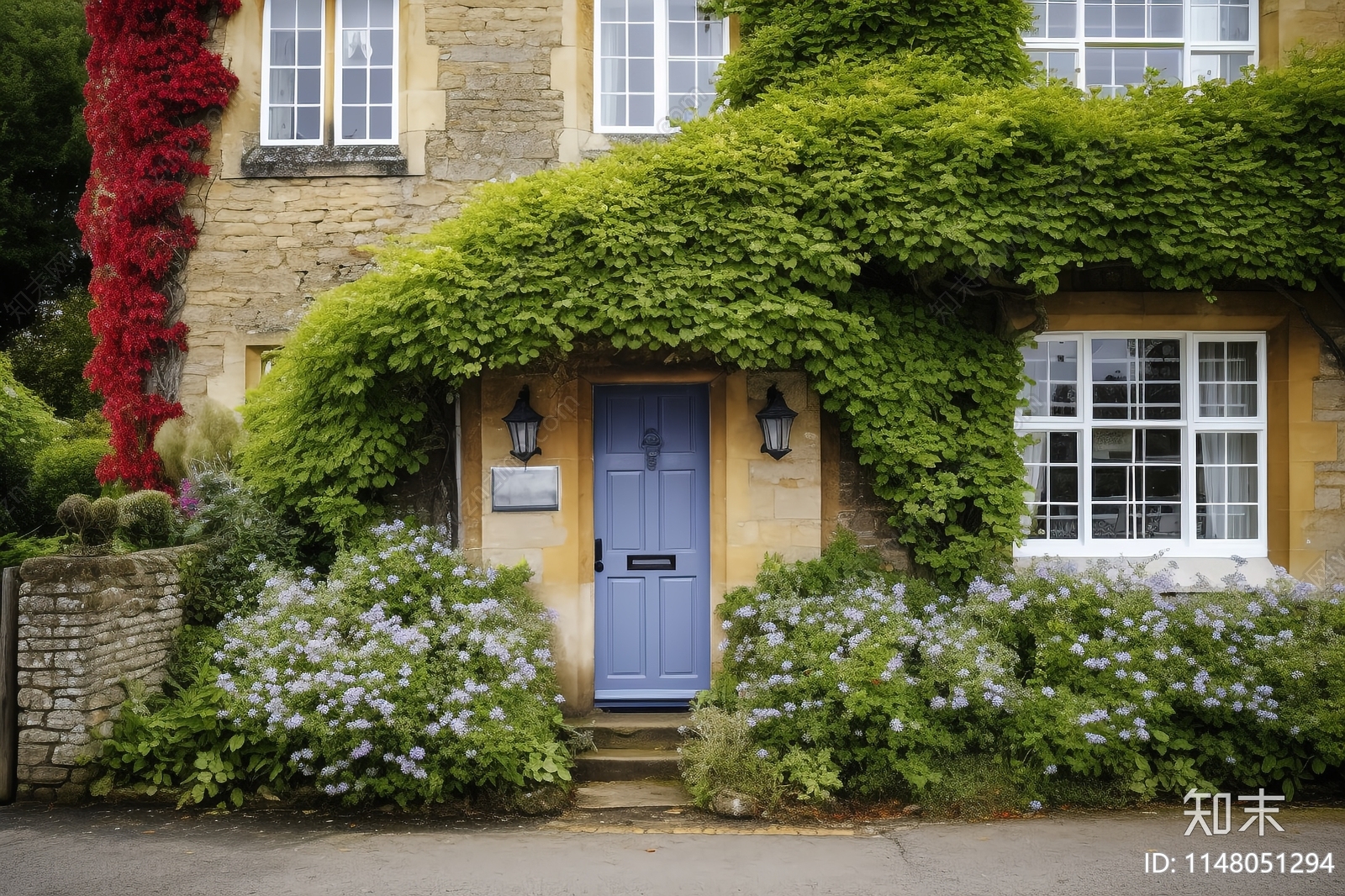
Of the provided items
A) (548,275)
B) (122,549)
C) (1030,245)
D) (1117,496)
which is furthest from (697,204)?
(122,549)

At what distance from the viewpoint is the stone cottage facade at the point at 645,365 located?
7711mm

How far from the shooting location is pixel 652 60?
28.8 feet

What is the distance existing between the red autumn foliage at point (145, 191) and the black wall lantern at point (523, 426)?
11.4 feet

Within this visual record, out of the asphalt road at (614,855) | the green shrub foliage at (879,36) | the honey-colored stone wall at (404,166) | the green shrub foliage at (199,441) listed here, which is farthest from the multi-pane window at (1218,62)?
the green shrub foliage at (199,441)

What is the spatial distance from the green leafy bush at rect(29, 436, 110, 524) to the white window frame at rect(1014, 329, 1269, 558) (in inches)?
379

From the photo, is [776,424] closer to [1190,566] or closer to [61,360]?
[1190,566]

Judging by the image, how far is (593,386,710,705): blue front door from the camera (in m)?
7.77

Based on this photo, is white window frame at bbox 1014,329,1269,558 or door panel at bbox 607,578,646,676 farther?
white window frame at bbox 1014,329,1269,558

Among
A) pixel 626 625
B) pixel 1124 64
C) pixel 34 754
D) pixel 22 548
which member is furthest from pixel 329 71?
pixel 1124 64

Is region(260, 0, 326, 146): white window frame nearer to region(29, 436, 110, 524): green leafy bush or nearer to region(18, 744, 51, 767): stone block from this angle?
region(29, 436, 110, 524): green leafy bush

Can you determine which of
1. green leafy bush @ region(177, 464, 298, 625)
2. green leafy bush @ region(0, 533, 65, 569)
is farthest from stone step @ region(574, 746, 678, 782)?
green leafy bush @ region(0, 533, 65, 569)

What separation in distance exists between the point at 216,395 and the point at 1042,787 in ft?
25.0

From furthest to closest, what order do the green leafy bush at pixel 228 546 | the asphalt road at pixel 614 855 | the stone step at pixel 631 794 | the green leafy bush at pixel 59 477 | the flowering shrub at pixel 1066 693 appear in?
the green leafy bush at pixel 59 477, the green leafy bush at pixel 228 546, the stone step at pixel 631 794, the flowering shrub at pixel 1066 693, the asphalt road at pixel 614 855

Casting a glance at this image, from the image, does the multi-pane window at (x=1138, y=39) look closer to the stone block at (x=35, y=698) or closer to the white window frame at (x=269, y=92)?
the white window frame at (x=269, y=92)
